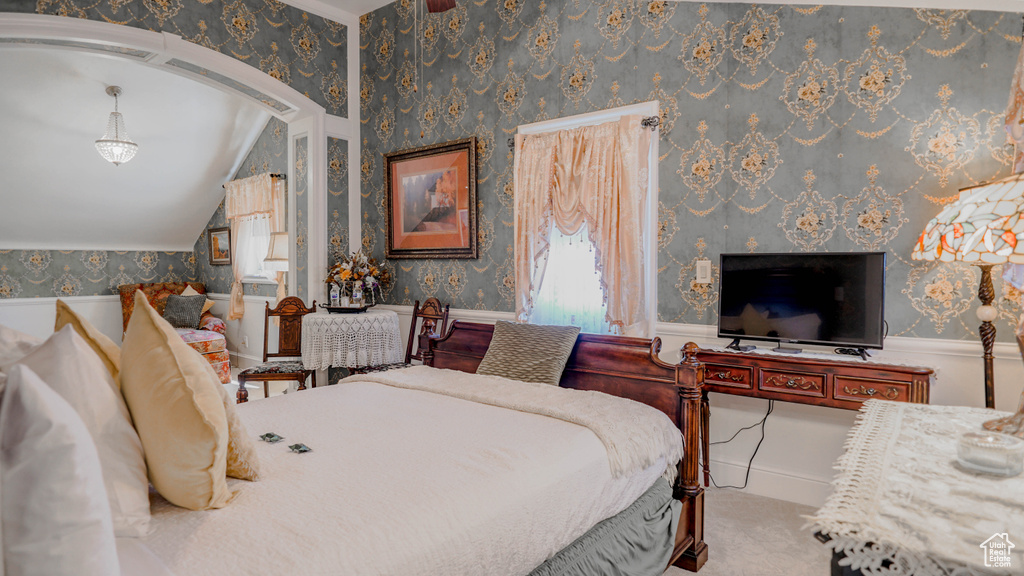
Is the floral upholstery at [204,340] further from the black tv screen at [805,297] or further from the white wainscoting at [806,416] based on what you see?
the black tv screen at [805,297]

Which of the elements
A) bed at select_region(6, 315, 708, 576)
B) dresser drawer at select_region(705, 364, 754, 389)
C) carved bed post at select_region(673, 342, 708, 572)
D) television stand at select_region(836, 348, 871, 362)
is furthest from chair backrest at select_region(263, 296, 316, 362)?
television stand at select_region(836, 348, 871, 362)

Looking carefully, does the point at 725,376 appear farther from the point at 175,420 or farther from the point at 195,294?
the point at 195,294

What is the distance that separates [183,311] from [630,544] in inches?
254

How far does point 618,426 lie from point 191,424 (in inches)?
56.1

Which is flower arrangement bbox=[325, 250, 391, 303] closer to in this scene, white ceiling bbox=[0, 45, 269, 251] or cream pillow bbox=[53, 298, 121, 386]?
white ceiling bbox=[0, 45, 269, 251]

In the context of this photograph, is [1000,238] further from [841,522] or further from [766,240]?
[766,240]

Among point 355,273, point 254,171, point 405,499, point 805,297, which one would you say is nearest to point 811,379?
point 805,297

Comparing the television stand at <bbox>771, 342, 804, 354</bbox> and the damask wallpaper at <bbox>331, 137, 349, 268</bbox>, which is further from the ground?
the damask wallpaper at <bbox>331, 137, 349, 268</bbox>

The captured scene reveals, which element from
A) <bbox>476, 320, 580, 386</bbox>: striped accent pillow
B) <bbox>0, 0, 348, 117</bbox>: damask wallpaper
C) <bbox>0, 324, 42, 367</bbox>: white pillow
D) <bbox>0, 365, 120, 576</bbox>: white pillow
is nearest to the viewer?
<bbox>0, 365, 120, 576</bbox>: white pillow

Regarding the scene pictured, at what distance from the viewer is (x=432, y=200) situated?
464 centimetres

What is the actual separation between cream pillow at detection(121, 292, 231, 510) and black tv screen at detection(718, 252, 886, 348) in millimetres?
2680

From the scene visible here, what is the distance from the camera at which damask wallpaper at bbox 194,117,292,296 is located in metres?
6.08

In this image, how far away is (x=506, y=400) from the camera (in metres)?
2.41

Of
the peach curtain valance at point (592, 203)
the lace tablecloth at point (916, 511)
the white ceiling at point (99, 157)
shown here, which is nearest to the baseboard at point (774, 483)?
the peach curtain valance at point (592, 203)
